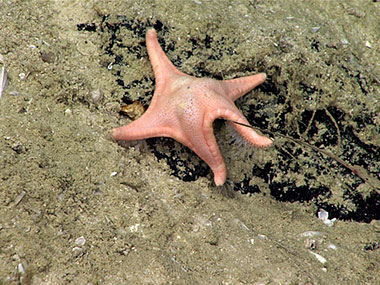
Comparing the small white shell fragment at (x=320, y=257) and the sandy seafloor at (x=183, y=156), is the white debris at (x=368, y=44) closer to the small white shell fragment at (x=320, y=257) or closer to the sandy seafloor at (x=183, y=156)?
the sandy seafloor at (x=183, y=156)

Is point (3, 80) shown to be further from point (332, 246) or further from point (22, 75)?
Answer: point (332, 246)

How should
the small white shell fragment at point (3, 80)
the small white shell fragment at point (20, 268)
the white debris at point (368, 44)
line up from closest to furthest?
the small white shell fragment at point (20, 268) → the small white shell fragment at point (3, 80) → the white debris at point (368, 44)

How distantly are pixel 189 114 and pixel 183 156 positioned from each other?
0.59 meters

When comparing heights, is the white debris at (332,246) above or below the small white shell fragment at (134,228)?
below

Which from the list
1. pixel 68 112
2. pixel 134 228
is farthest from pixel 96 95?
pixel 134 228

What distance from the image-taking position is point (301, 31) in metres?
4.28

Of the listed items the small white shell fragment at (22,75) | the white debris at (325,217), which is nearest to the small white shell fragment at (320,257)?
the white debris at (325,217)

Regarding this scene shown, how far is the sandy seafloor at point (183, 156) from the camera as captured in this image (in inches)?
111

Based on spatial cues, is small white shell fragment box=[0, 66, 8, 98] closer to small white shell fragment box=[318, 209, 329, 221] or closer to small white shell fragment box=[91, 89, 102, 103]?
small white shell fragment box=[91, 89, 102, 103]

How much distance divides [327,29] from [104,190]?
3756 millimetres

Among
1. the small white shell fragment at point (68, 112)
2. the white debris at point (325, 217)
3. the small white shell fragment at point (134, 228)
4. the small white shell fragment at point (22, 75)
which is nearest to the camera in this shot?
the small white shell fragment at point (134, 228)

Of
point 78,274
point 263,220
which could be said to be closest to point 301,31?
point 263,220

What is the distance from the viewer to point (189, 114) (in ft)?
11.6

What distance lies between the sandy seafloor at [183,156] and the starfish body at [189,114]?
0.21 meters
